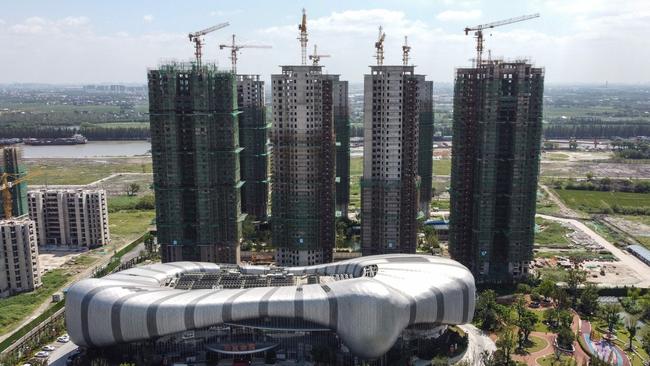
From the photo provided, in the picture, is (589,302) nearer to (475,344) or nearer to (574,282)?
(574,282)

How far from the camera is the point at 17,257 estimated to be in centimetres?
8506

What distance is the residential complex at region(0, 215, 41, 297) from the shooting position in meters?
84.6

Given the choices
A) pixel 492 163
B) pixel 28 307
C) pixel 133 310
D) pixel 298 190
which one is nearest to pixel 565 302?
pixel 492 163

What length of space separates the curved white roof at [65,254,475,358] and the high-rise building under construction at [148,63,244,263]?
23763 millimetres

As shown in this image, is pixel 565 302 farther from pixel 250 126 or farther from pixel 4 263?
pixel 4 263

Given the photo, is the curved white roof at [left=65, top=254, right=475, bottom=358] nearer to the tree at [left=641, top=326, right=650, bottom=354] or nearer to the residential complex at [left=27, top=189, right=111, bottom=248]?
the tree at [left=641, top=326, right=650, bottom=354]

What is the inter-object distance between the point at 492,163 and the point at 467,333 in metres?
28.3

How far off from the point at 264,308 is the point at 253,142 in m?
63.0

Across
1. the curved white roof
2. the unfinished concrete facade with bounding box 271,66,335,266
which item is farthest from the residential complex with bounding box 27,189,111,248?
the curved white roof

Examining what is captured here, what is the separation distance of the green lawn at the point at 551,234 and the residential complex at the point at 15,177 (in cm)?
9782

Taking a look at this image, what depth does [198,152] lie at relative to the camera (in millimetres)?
85125

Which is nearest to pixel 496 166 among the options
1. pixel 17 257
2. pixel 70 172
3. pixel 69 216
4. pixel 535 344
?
pixel 535 344

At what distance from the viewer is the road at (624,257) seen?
91.2 m

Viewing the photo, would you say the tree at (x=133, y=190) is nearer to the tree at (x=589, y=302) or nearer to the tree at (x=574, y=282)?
the tree at (x=574, y=282)
